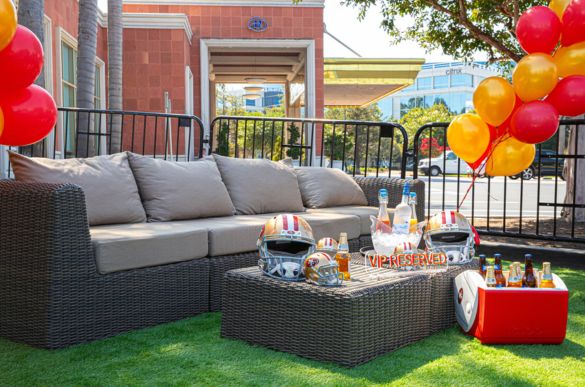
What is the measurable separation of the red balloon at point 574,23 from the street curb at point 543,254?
187cm

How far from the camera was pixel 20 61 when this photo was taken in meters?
2.60

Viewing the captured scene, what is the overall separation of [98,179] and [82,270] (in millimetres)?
806

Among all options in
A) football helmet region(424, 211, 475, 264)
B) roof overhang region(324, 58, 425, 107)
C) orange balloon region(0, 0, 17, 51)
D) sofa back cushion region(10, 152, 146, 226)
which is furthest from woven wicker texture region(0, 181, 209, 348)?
roof overhang region(324, 58, 425, 107)

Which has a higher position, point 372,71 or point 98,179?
point 372,71

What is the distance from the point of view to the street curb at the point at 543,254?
5.07 meters

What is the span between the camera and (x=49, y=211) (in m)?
2.84

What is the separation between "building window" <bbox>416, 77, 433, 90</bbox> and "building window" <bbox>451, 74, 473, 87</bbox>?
118 inches

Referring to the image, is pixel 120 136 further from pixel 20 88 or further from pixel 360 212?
pixel 20 88

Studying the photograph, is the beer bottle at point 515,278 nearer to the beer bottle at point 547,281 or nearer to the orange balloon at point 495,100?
the beer bottle at point 547,281

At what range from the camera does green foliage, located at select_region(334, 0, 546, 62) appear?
7.88 meters

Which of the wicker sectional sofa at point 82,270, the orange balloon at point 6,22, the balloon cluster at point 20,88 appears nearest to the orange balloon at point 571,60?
the wicker sectional sofa at point 82,270

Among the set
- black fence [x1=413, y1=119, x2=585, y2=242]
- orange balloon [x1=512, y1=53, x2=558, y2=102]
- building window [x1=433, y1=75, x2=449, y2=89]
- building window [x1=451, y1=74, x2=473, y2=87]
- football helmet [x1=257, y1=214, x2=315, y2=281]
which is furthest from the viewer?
building window [x1=433, y1=75, x2=449, y2=89]

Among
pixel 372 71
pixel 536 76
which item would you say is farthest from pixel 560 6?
pixel 372 71

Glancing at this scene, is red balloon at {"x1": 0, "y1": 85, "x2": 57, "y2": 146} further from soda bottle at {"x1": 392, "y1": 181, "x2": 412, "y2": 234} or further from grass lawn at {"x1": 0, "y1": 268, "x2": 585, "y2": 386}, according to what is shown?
soda bottle at {"x1": 392, "y1": 181, "x2": 412, "y2": 234}
